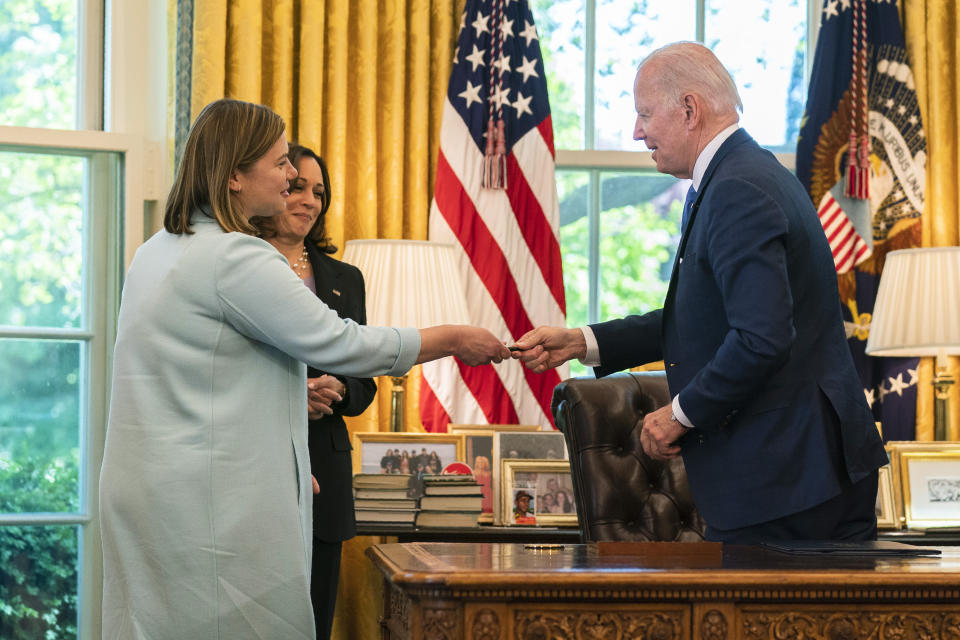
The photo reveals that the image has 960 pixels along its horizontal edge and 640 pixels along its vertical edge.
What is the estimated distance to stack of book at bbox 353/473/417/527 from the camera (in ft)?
11.9

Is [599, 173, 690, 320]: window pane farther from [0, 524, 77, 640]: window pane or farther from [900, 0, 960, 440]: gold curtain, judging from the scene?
[0, 524, 77, 640]: window pane

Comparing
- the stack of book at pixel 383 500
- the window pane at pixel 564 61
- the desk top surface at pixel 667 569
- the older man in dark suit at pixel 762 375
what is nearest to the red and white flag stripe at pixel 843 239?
the window pane at pixel 564 61

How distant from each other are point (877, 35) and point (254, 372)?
11.2ft

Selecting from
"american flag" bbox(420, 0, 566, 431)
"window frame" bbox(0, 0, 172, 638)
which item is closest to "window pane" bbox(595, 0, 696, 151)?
"american flag" bbox(420, 0, 566, 431)

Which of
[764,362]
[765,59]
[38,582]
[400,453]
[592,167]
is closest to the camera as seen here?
[764,362]

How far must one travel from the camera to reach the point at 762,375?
2066 mm

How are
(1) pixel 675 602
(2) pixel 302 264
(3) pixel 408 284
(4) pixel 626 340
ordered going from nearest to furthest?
(1) pixel 675 602, (4) pixel 626 340, (2) pixel 302 264, (3) pixel 408 284

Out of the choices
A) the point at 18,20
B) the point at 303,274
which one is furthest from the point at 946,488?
the point at 18,20

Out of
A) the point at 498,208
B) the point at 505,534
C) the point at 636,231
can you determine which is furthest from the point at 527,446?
the point at 636,231

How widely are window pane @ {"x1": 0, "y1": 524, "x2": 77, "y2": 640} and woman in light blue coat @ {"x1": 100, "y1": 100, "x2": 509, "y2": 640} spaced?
251cm

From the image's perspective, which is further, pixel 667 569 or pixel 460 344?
pixel 460 344

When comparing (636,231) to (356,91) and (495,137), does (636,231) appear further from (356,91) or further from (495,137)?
(356,91)

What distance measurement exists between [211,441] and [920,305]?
111 inches

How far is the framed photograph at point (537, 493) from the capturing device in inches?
147
